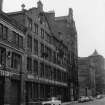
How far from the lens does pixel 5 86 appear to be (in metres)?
33.9

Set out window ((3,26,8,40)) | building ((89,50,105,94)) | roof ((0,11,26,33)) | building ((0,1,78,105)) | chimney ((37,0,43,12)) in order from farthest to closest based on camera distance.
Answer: building ((89,50,105,94))
chimney ((37,0,43,12))
building ((0,1,78,105))
window ((3,26,8,40))
roof ((0,11,26,33))

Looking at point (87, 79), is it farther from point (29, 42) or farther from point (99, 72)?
point (29, 42)

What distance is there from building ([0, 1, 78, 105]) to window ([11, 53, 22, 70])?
0.15 metres

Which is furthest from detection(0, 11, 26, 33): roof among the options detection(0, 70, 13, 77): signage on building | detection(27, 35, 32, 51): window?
detection(0, 70, 13, 77): signage on building

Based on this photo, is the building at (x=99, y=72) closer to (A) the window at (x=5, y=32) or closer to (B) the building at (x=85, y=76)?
(B) the building at (x=85, y=76)

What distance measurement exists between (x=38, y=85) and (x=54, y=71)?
450 inches

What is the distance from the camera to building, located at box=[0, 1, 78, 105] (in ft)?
132

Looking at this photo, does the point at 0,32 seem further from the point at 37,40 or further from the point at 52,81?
the point at 52,81

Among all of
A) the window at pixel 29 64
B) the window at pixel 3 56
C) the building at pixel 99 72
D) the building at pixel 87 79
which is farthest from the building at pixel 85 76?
the window at pixel 3 56

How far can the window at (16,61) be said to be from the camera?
37.3 m

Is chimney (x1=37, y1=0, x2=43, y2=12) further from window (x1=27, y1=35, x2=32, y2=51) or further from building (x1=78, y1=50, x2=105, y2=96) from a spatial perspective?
building (x1=78, y1=50, x2=105, y2=96)

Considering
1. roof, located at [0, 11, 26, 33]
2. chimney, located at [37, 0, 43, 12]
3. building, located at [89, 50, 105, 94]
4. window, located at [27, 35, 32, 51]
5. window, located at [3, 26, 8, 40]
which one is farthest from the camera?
building, located at [89, 50, 105, 94]

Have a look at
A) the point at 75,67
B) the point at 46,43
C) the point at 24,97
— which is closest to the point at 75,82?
the point at 75,67

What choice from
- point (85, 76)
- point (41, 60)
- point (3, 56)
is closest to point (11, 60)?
point (3, 56)
